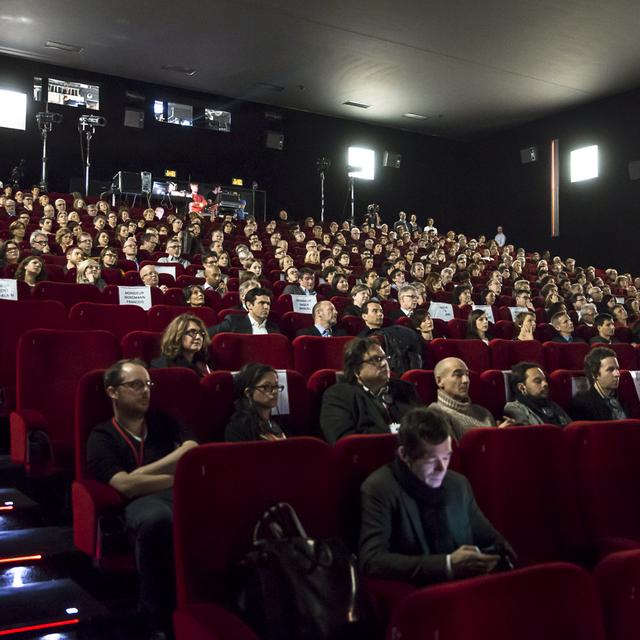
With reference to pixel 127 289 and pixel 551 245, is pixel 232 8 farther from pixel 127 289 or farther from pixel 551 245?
pixel 551 245

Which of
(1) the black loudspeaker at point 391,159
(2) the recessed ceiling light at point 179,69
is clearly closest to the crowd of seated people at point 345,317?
(2) the recessed ceiling light at point 179,69

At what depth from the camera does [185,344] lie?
2564 mm

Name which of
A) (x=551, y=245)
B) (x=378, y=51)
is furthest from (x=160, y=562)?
(x=551, y=245)

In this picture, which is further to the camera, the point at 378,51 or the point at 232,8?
the point at 378,51

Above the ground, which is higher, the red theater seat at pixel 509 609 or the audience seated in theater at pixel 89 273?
the audience seated in theater at pixel 89 273

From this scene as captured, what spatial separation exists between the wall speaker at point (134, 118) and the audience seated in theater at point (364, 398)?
8.96 meters

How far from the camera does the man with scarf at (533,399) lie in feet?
8.61

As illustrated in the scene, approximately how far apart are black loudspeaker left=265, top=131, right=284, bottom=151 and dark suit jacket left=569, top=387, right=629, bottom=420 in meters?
9.29

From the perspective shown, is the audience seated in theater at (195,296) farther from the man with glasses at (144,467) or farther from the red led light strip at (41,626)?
the red led light strip at (41,626)

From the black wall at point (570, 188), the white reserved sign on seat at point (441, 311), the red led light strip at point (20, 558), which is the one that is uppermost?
the black wall at point (570, 188)

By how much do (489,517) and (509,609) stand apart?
2.41ft

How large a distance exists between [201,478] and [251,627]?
277mm

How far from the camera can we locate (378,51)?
873 centimetres

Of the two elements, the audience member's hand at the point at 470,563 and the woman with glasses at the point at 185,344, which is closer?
the audience member's hand at the point at 470,563
